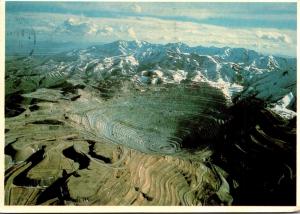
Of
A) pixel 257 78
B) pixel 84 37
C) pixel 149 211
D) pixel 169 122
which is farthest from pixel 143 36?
pixel 149 211

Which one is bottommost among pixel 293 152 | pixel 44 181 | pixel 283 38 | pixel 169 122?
pixel 44 181

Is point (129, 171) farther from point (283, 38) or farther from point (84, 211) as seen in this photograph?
point (283, 38)

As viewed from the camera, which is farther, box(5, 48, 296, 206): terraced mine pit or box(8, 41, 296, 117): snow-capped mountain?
box(8, 41, 296, 117): snow-capped mountain

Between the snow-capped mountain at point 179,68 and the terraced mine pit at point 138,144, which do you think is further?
the snow-capped mountain at point 179,68

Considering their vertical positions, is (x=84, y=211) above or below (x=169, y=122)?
below

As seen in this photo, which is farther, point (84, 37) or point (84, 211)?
point (84, 37)

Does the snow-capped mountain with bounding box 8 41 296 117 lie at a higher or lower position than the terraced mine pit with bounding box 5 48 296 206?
higher

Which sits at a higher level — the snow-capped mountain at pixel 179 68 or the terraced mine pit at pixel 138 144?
the snow-capped mountain at pixel 179 68
